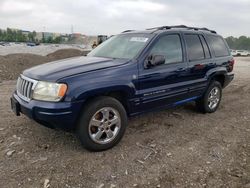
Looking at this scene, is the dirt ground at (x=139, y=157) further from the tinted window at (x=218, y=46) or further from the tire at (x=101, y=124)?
the tinted window at (x=218, y=46)

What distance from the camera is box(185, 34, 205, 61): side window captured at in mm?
5172

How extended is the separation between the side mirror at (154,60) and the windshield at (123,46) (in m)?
0.25

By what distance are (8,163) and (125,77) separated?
2.04 meters

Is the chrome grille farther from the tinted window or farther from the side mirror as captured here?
the tinted window

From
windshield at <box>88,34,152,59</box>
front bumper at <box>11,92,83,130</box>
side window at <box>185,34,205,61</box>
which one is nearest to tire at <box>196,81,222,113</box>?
side window at <box>185,34,205,61</box>

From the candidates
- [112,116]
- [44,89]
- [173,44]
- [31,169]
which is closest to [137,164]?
[112,116]

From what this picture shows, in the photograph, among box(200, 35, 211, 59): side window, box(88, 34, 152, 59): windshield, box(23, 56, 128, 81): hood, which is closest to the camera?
box(23, 56, 128, 81): hood

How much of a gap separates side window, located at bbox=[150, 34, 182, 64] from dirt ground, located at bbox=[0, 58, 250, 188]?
4.27 feet

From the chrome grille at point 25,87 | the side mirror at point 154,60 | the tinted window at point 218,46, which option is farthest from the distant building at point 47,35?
the side mirror at point 154,60

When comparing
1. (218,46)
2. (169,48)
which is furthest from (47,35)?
(169,48)

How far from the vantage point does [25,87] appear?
3.88 m

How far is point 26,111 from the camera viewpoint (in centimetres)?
370

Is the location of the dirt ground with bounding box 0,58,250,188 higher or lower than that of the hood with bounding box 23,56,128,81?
lower

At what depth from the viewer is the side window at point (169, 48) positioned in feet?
14.9
